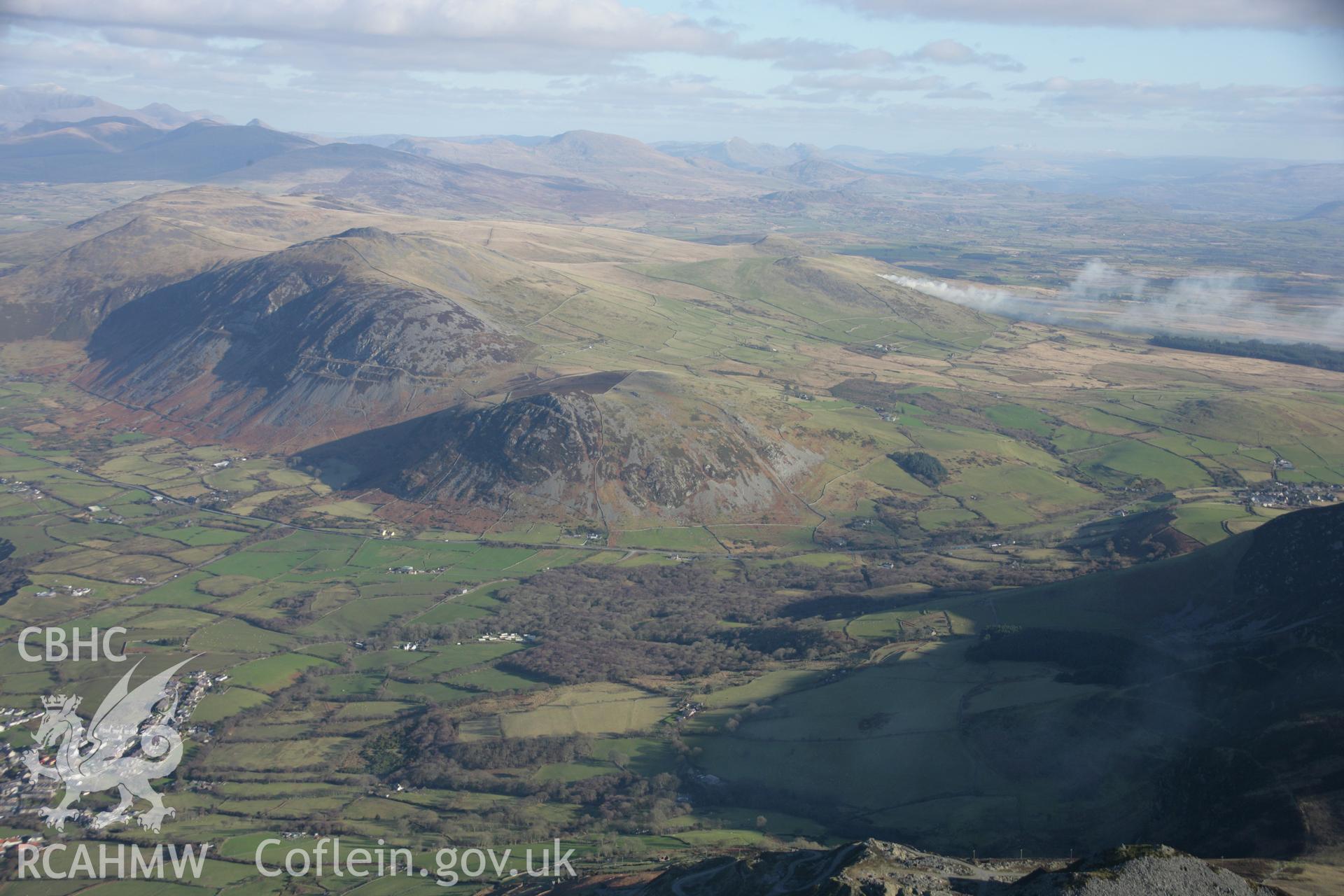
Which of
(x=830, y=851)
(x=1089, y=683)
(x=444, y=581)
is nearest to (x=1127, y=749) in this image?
(x=1089, y=683)

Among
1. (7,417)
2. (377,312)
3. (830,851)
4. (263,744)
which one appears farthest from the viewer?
(377,312)

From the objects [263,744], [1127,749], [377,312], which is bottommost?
[263,744]

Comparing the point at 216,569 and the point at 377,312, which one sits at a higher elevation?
the point at 377,312

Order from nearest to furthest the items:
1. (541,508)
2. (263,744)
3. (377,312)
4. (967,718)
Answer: (967,718)
(263,744)
(541,508)
(377,312)

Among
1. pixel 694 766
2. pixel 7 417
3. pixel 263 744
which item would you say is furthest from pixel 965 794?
pixel 7 417

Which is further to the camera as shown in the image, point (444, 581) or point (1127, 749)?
point (444, 581)

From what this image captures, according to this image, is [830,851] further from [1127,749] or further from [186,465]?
[186,465]
